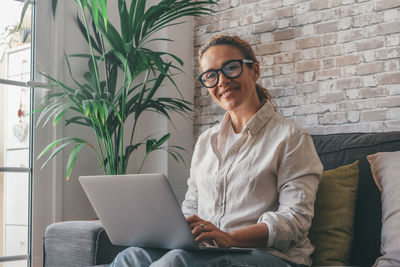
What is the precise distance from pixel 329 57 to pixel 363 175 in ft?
2.98

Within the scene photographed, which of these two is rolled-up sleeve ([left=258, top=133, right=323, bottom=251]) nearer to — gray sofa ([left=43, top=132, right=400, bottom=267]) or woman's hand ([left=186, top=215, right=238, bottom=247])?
woman's hand ([left=186, top=215, right=238, bottom=247])

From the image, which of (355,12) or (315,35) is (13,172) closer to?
(315,35)

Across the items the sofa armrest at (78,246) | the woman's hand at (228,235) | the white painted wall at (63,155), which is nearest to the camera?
the woman's hand at (228,235)

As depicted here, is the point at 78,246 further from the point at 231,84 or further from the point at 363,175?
the point at 363,175

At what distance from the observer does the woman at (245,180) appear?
1474 millimetres

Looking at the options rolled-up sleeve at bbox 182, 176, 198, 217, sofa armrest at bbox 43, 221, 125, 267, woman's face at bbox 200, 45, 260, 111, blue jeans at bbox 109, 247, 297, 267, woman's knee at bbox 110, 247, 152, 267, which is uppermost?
woman's face at bbox 200, 45, 260, 111

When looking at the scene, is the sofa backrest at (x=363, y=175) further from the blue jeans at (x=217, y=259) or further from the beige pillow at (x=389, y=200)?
the blue jeans at (x=217, y=259)

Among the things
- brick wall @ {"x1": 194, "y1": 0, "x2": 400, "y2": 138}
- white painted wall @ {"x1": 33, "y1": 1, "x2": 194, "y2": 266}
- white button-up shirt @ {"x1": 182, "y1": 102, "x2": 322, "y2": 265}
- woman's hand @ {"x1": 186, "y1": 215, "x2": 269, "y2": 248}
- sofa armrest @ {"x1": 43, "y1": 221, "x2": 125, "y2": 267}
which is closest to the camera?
woman's hand @ {"x1": 186, "y1": 215, "x2": 269, "y2": 248}

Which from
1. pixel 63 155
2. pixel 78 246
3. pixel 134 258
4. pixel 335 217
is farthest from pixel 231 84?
pixel 63 155

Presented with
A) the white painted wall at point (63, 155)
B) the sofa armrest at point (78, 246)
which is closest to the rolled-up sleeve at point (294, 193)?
the sofa armrest at point (78, 246)

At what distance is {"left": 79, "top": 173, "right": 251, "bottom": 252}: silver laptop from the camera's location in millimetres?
1327

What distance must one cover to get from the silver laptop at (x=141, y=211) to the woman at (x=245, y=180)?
5 centimetres

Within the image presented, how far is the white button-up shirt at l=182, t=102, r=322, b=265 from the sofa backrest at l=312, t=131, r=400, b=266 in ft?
0.90

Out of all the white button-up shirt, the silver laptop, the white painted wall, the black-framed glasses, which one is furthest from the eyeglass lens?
the white painted wall
